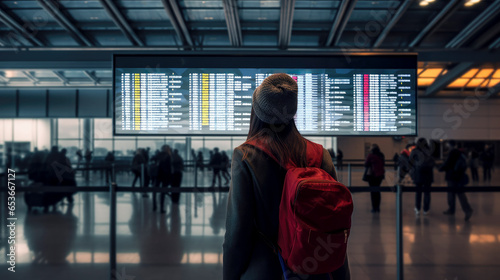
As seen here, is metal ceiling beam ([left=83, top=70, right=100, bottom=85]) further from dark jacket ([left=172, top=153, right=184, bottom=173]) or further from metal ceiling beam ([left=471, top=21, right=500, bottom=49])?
metal ceiling beam ([left=471, top=21, right=500, bottom=49])

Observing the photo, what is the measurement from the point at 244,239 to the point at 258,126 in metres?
0.54

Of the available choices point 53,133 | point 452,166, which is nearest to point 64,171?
point 452,166

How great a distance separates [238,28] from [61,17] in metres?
3.64

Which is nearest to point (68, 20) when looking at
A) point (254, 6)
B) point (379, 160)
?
point (254, 6)

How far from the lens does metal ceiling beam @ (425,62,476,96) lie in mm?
12983

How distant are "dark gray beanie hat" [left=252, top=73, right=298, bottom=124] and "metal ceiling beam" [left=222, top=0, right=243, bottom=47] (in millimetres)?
5334

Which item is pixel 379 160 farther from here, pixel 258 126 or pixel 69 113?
pixel 69 113

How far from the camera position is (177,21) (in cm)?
712

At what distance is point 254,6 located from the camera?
6.75 m

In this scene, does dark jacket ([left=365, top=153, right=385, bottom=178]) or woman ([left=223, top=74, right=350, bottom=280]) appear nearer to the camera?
woman ([left=223, top=74, right=350, bottom=280])

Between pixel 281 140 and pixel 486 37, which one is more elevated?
pixel 486 37

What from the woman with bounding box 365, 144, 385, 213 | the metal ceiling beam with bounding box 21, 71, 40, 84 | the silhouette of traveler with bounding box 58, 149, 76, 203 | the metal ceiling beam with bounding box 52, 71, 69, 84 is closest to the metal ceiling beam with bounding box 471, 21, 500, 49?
the woman with bounding box 365, 144, 385, 213

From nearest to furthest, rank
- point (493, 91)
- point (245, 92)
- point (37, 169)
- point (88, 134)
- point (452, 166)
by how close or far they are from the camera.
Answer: point (245, 92) < point (452, 166) < point (37, 169) < point (493, 91) < point (88, 134)

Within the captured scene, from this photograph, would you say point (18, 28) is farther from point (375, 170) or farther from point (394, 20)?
point (375, 170)
